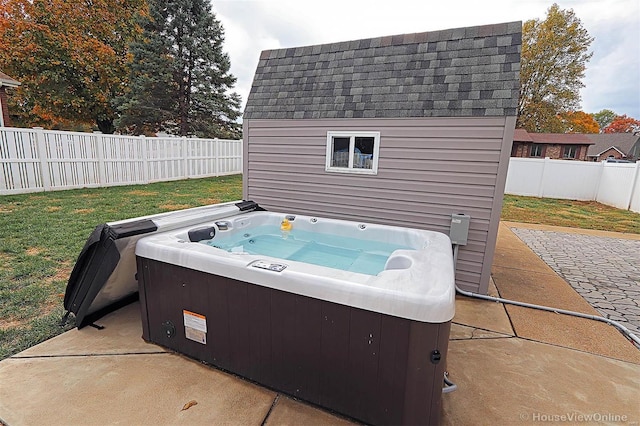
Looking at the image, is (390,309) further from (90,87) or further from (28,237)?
(90,87)

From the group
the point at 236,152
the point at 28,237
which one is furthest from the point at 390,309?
the point at 236,152

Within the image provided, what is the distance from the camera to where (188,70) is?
46.2ft

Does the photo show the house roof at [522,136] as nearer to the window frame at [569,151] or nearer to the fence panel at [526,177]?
the window frame at [569,151]

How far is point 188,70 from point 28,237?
12320mm

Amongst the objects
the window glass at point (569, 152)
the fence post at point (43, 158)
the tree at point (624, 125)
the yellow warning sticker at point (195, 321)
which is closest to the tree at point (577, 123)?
the window glass at point (569, 152)

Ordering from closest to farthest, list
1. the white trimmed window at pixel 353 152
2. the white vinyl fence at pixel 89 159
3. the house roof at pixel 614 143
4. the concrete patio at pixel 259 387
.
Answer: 1. the concrete patio at pixel 259 387
2. the white trimmed window at pixel 353 152
3. the white vinyl fence at pixel 89 159
4. the house roof at pixel 614 143

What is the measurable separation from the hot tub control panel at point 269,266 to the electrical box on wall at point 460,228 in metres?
2.18

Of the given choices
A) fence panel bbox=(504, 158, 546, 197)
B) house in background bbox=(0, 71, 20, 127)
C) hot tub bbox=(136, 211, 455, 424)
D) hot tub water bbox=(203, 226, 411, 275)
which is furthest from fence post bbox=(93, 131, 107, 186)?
fence panel bbox=(504, 158, 546, 197)

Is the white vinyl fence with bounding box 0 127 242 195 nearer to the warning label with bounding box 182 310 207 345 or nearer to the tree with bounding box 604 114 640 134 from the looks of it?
the warning label with bounding box 182 310 207 345

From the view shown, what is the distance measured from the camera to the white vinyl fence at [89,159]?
21.8ft

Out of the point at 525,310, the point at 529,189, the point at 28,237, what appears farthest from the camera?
the point at 529,189

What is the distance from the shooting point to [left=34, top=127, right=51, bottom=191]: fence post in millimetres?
6895

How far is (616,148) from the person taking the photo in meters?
27.8

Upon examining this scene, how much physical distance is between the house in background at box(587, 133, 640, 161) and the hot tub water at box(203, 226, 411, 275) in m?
34.6
